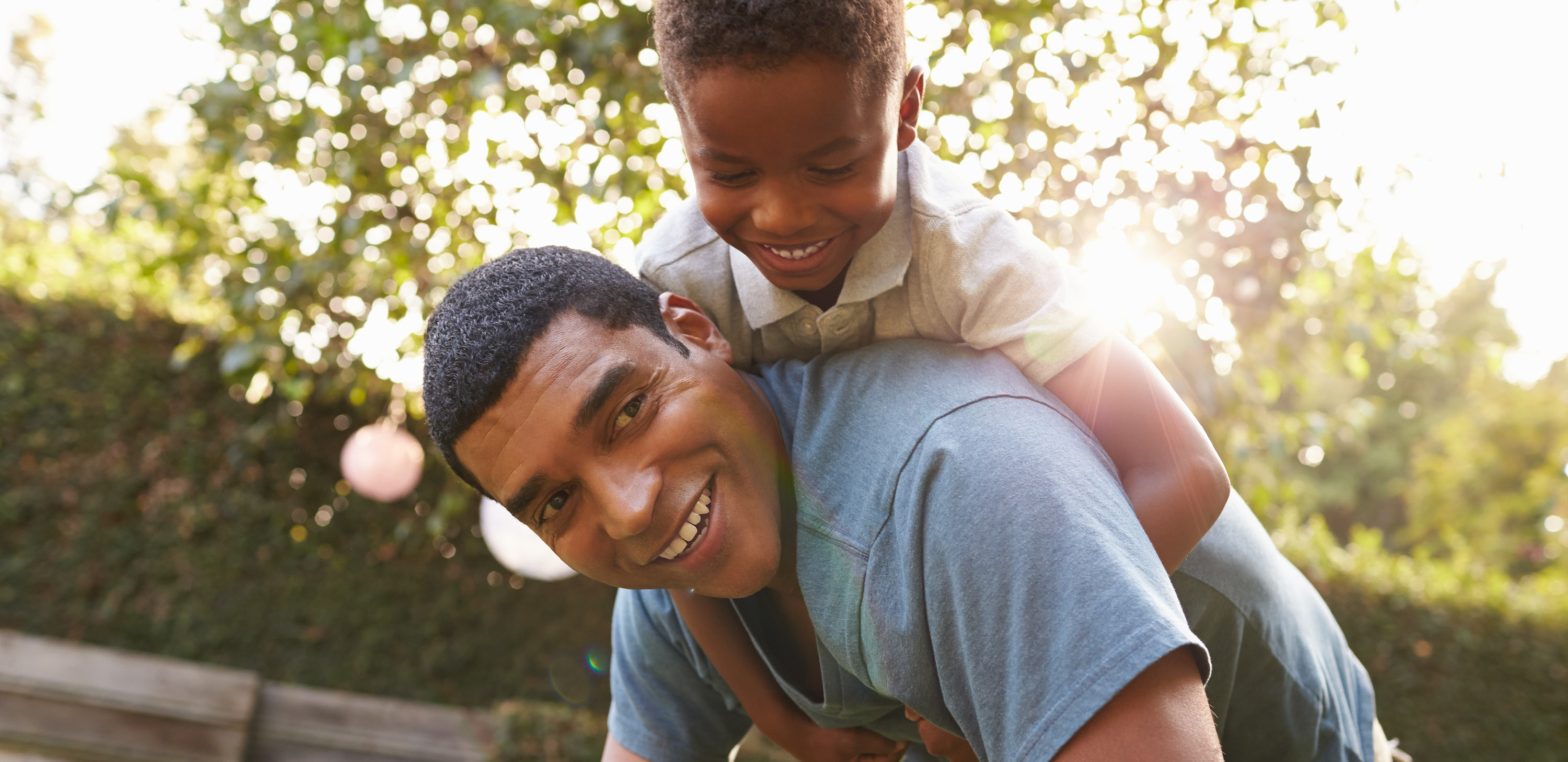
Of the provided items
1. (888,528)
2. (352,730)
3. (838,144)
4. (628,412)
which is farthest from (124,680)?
(888,528)

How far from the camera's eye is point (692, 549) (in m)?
1.68

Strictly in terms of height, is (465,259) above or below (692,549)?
below

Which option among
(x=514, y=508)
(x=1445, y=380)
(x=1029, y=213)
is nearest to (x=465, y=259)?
(x=1029, y=213)

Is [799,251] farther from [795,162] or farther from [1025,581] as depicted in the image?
[1025,581]

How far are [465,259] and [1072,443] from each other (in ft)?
12.6

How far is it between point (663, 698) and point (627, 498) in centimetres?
83

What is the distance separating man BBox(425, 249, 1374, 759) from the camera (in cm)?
128

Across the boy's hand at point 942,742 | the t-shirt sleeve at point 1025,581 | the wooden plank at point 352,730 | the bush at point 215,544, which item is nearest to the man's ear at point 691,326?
the t-shirt sleeve at point 1025,581

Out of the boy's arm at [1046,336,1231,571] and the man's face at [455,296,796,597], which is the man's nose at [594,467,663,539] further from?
the boy's arm at [1046,336,1231,571]

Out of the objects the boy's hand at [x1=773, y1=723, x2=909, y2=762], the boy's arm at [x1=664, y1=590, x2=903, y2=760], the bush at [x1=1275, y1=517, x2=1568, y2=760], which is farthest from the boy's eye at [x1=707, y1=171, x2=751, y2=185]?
the bush at [x1=1275, y1=517, x2=1568, y2=760]

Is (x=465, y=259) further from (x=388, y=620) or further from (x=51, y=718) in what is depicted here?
(x=51, y=718)

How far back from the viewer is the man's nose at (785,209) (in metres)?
1.84

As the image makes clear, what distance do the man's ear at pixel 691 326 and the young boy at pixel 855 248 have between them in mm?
109

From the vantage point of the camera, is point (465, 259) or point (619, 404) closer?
point (619, 404)
